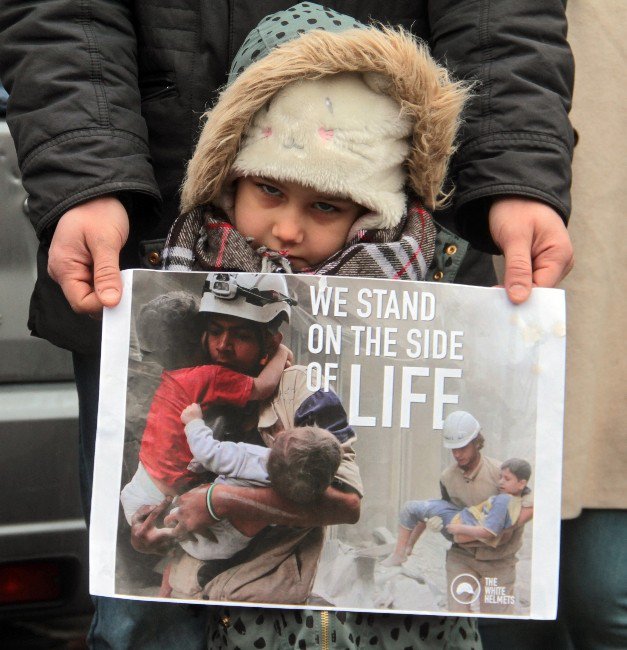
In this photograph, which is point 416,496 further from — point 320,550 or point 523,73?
point 523,73

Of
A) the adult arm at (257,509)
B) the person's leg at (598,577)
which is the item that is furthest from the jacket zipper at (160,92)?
the person's leg at (598,577)

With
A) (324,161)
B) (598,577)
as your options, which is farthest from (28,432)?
(598,577)

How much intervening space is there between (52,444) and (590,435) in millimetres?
1131

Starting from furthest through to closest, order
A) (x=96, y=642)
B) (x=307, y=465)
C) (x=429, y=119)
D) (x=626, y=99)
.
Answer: (x=626, y=99)
(x=96, y=642)
(x=429, y=119)
(x=307, y=465)

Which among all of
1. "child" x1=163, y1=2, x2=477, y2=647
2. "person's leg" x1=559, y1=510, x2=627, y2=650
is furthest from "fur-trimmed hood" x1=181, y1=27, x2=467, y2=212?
"person's leg" x1=559, y1=510, x2=627, y2=650

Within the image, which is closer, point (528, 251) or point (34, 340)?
point (528, 251)

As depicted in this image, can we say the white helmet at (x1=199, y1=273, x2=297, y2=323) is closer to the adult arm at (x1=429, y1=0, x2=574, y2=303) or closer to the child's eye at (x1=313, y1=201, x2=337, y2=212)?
the child's eye at (x1=313, y1=201, x2=337, y2=212)

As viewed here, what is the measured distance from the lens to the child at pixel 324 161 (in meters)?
1.69

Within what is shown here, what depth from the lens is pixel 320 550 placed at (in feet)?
5.32

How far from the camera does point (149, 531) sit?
63.7 inches

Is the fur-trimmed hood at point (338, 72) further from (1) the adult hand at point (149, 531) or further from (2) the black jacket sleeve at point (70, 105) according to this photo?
(1) the adult hand at point (149, 531)

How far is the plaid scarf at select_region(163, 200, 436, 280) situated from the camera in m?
1.70

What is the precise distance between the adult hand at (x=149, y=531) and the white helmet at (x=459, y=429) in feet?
1.37

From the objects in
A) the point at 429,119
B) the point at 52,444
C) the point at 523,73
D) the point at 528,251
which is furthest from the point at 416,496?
the point at 52,444
